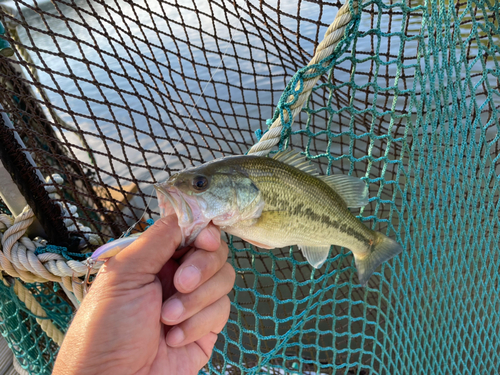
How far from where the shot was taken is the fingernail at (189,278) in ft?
3.78

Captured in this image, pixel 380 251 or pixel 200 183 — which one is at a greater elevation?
pixel 200 183

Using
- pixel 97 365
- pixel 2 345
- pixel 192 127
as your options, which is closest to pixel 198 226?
pixel 97 365

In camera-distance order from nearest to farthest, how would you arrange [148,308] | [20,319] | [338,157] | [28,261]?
1. [148,308]
2. [28,261]
3. [338,157]
4. [20,319]

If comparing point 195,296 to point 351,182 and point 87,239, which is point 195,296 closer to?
point 351,182

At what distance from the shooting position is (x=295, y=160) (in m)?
1.40

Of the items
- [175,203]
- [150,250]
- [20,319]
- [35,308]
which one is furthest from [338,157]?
[20,319]

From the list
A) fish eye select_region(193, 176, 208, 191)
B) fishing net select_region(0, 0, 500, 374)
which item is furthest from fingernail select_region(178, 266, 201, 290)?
fishing net select_region(0, 0, 500, 374)

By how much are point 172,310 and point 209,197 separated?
0.44m

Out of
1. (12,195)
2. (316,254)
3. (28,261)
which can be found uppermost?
(12,195)

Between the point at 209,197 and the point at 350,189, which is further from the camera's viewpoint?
the point at 350,189

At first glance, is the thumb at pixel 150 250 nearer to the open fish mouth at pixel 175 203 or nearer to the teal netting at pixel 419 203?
the open fish mouth at pixel 175 203

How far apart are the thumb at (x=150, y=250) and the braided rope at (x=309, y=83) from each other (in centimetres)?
55

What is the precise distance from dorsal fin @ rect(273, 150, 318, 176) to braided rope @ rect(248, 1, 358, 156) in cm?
13

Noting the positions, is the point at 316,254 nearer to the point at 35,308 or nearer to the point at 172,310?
the point at 172,310
